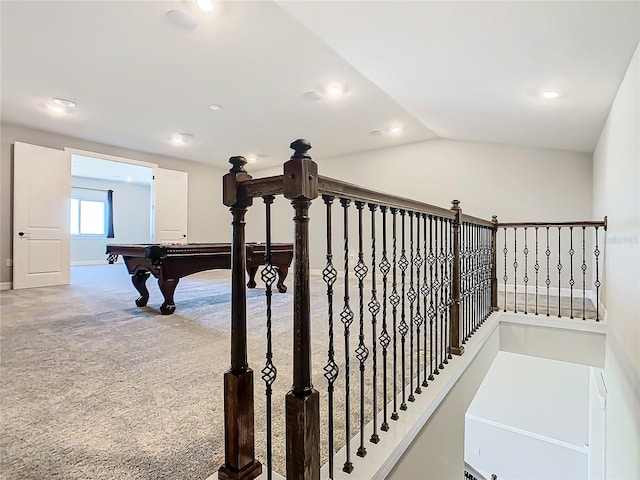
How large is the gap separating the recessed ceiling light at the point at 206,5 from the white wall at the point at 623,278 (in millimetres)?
2786

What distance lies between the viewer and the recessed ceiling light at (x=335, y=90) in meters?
3.72

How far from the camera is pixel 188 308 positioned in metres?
3.55

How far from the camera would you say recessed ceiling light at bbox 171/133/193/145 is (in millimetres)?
5407

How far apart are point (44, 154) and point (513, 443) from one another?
855 centimetres

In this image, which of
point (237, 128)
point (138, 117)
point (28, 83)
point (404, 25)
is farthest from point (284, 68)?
point (28, 83)

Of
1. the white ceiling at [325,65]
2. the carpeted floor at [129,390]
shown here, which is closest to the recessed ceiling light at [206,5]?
the white ceiling at [325,65]

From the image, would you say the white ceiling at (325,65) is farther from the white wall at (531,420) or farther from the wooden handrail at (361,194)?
the white wall at (531,420)

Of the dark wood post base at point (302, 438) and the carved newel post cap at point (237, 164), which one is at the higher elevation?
the carved newel post cap at point (237, 164)

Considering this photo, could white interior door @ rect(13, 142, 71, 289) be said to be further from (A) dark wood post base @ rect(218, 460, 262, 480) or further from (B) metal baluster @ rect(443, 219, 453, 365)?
(B) metal baluster @ rect(443, 219, 453, 365)

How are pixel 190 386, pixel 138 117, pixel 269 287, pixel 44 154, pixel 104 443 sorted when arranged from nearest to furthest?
pixel 269 287 → pixel 104 443 → pixel 190 386 → pixel 138 117 → pixel 44 154

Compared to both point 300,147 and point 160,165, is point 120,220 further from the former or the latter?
point 300,147

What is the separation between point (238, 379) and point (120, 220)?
10.7 metres

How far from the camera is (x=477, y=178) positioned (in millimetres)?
5281

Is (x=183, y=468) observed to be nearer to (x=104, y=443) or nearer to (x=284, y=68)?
(x=104, y=443)
